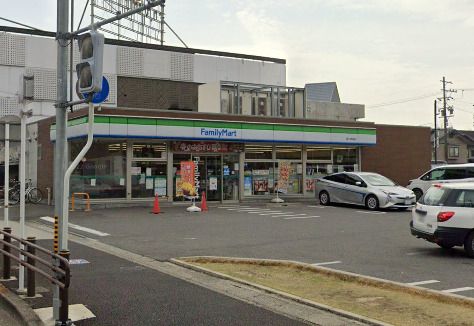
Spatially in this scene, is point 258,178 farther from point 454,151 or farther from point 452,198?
point 454,151

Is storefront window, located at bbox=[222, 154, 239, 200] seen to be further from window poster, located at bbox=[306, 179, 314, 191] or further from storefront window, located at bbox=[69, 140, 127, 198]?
storefront window, located at bbox=[69, 140, 127, 198]

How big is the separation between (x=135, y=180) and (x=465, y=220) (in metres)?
15.0

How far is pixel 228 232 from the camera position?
14742 mm

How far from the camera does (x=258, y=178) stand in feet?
85.0

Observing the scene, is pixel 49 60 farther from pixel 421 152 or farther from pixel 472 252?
pixel 472 252

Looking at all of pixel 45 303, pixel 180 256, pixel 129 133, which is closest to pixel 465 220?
pixel 180 256

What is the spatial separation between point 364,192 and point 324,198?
2.66 meters

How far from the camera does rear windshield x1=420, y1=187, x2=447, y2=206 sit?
11.2m

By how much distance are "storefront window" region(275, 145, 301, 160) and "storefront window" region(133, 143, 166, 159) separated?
6.03 m

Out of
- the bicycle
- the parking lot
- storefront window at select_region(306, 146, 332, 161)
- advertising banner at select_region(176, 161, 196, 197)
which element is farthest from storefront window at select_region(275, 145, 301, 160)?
the bicycle

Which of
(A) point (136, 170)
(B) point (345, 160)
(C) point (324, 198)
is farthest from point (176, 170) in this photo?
(B) point (345, 160)

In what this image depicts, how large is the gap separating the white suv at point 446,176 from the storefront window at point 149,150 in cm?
1162

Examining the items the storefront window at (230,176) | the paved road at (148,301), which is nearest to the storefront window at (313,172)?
the storefront window at (230,176)

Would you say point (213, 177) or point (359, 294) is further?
point (213, 177)
